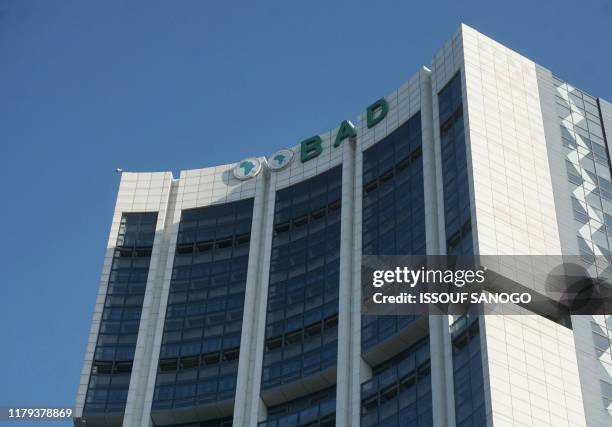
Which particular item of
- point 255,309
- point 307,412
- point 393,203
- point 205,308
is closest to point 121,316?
point 205,308

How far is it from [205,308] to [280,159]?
2011 centimetres

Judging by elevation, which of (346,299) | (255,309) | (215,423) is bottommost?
(215,423)

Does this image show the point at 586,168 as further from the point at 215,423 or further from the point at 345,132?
the point at 215,423

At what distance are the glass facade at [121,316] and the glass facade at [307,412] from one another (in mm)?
16135

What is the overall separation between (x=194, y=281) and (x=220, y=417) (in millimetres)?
16559

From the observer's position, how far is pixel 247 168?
13862 cm

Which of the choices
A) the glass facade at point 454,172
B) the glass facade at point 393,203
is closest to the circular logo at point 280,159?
the glass facade at point 393,203

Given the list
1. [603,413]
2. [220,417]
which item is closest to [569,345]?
[603,413]

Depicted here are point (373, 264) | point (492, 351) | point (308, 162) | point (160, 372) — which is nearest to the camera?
point (492, 351)

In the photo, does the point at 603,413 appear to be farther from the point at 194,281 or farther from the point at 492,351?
the point at 194,281

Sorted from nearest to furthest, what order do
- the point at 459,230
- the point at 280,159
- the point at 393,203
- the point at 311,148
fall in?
1. the point at 459,230
2. the point at 393,203
3. the point at 311,148
4. the point at 280,159

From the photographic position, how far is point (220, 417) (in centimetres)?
12106

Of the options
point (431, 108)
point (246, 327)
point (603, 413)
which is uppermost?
point (431, 108)

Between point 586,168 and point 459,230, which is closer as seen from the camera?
point 459,230
